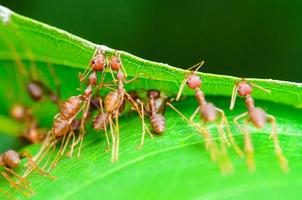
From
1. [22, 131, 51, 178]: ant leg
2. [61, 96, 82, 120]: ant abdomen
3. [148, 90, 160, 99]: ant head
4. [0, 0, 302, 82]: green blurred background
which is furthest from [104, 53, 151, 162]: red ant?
[0, 0, 302, 82]: green blurred background

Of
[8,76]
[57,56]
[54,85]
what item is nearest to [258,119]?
[57,56]

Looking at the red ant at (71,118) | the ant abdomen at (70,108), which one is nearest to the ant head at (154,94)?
the red ant at (71,118)

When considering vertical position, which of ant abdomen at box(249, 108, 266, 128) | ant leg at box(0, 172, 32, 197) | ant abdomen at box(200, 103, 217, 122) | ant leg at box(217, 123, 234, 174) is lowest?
ant leg at box(0, 172, 32, 197)

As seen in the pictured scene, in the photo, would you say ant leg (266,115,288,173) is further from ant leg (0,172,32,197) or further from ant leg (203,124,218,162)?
ant leg (0,172,32,197)

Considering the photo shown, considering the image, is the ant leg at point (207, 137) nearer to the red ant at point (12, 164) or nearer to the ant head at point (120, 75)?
the ant head at point (120, 75)

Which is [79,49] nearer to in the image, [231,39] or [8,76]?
[8,76]

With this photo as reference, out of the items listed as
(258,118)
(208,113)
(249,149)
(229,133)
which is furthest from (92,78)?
(249,149)

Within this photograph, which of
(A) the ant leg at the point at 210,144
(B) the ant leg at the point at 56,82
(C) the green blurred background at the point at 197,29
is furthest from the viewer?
(C) the green blurred background at the point at 197,29
